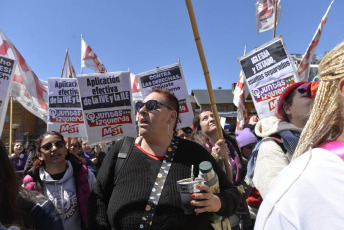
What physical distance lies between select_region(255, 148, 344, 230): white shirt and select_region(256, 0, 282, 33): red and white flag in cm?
785

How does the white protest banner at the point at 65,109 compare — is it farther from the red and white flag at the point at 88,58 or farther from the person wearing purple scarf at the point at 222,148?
the person wearing purple scarf at the point at 222,148

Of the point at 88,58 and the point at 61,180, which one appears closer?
the point at 61,180

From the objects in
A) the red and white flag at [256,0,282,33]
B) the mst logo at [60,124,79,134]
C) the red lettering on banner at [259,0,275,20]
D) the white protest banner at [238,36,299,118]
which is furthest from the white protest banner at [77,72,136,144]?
the red lettering on banner at [259,0,275,20]

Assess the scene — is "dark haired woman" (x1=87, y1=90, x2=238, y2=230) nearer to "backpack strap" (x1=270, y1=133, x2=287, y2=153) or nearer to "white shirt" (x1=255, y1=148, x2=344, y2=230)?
"backpack strap" (x1=270, y1=133, x2=287, y2=153)

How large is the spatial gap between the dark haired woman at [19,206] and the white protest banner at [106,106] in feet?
11.8

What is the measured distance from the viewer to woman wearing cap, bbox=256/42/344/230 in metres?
0.66

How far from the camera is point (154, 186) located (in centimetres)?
172

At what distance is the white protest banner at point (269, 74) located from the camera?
14.7 ft

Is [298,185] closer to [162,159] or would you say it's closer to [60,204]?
[162,159]

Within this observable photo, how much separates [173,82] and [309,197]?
5.17 metres

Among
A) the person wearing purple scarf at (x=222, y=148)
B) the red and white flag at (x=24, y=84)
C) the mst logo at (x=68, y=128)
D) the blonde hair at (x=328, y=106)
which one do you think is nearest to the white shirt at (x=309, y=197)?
the blonde hair at (x=328, y=106)

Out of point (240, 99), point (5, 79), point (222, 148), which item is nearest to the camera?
point (222, 148)

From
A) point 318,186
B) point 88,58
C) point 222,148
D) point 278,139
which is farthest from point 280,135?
point 88,58

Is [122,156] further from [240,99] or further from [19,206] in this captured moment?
[240,99]
